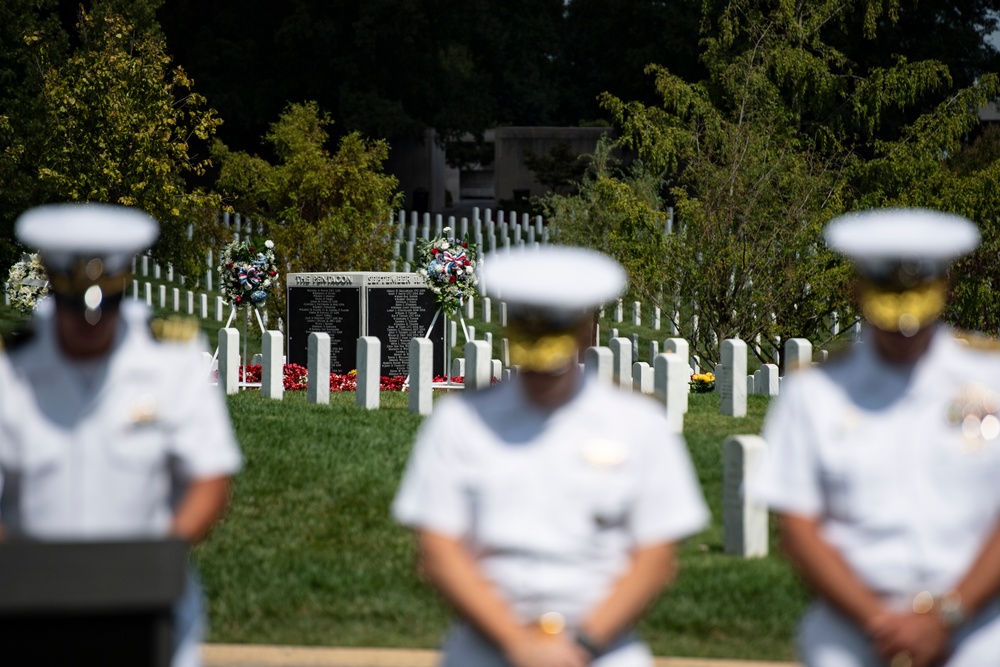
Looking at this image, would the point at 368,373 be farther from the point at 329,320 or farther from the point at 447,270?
the point at 329,320

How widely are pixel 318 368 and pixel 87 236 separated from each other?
9956 mm

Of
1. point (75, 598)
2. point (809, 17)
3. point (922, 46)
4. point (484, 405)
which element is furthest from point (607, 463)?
point (922, 46)

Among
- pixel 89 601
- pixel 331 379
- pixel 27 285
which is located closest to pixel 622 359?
pixel 331 379

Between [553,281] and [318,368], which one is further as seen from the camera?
[318,368]

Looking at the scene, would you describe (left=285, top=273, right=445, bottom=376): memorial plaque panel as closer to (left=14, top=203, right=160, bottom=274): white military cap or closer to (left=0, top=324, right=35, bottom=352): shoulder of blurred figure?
(left=0, top=324, right=35, bottom=352): shoulder of blurred figure

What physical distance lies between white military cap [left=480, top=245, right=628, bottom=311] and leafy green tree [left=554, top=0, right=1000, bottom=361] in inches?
567

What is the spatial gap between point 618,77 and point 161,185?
3032 centimetres

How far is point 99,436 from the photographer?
12.1ft

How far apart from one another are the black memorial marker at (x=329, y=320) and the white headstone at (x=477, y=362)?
6.37 meters

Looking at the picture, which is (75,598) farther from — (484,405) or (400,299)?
(400,299)

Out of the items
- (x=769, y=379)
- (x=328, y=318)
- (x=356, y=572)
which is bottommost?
(x=356, y=572)

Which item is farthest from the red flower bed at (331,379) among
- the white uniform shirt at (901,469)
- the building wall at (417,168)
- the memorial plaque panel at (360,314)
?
the building wall at (417,168)

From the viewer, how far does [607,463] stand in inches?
132

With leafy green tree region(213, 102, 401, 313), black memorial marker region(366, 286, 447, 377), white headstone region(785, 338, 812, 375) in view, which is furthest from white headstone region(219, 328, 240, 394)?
leafy green tree region(213, 102, 401, 313)
